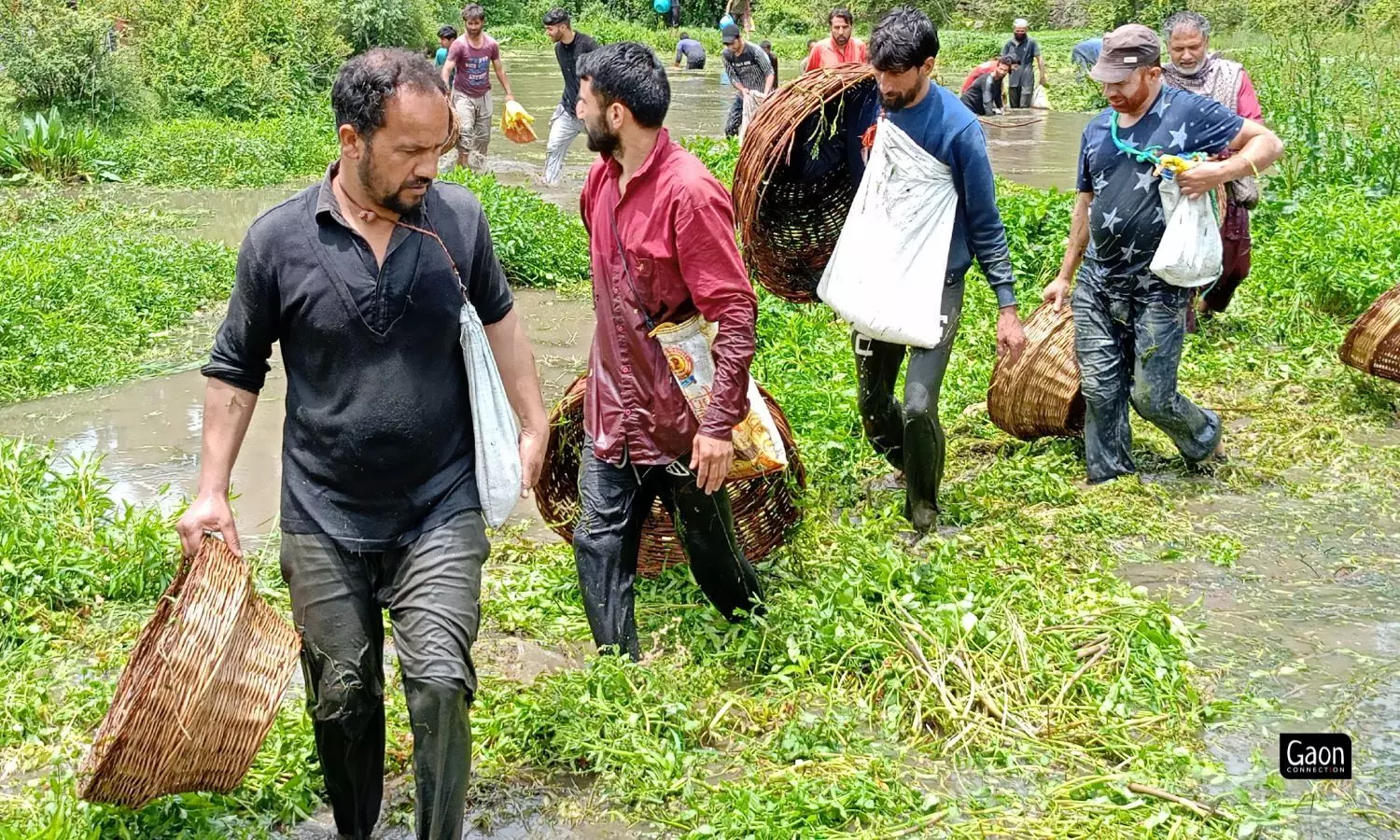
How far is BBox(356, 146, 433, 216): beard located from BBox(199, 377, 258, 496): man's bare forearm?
60 centimetres

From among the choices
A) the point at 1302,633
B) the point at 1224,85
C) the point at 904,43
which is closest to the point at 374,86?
the point at 904,43

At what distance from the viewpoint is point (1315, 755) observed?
404 centimetres

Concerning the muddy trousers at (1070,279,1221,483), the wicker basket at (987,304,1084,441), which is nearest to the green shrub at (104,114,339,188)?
the wicker basket at (987,304,1084,441)

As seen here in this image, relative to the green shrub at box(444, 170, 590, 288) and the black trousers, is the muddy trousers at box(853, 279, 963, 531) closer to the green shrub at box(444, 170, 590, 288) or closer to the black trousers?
the green shrub at box(444, 170, 590, 288)

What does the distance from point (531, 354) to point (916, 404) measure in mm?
2267

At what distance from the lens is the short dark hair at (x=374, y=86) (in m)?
3.28

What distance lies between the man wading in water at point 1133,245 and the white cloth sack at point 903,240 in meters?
0.92

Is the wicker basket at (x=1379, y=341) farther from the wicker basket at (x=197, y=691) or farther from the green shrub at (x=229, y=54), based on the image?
the green shrub at (x=229, y=54)

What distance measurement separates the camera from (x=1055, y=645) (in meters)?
4.59

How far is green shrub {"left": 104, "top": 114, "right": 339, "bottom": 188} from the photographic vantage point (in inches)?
598

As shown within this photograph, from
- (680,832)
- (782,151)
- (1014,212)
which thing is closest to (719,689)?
Answer: (680,832)

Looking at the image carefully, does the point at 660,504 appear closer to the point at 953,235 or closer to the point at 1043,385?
the point at 953,235

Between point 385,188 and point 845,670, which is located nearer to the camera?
point 385,188

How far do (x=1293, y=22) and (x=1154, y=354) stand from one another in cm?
702
